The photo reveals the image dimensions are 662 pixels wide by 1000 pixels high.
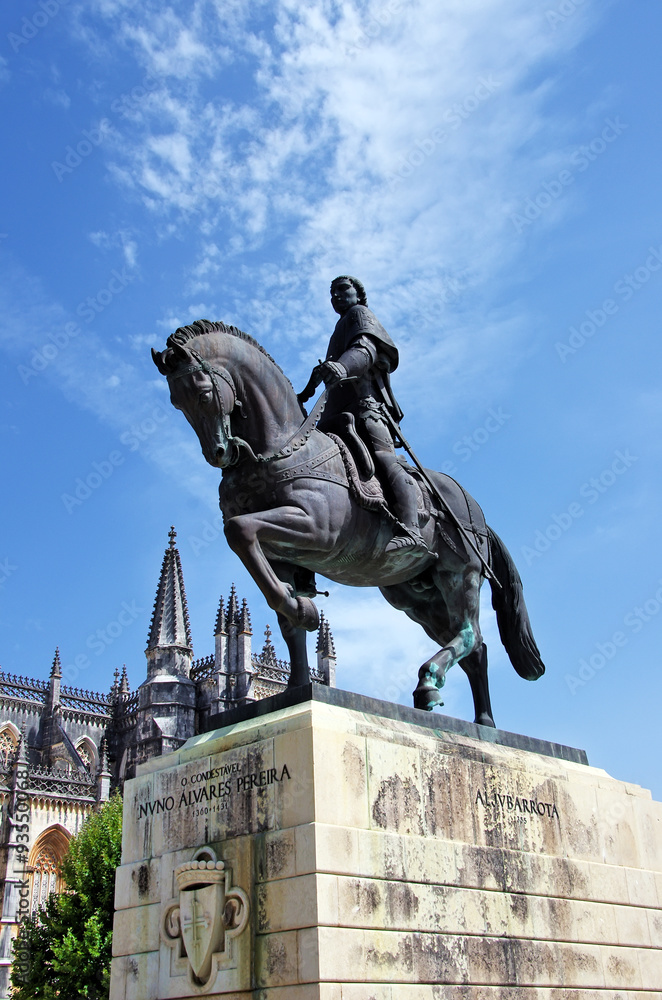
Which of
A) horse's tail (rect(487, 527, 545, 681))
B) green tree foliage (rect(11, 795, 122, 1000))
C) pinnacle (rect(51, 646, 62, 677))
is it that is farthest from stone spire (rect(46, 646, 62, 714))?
horse's tail (rect(487, 527, 545, 681))

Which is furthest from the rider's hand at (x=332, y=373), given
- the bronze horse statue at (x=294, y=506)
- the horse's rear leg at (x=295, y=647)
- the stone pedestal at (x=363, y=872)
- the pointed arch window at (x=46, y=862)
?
the pointed arch window at (x=46, y=862)

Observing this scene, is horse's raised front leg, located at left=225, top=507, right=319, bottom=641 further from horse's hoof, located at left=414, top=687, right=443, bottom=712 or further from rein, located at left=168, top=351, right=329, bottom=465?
horse's hoof, located at left=414, top=687, right=443, bottom=712

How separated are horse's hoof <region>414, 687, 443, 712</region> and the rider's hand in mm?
2713

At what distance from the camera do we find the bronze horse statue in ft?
23.5

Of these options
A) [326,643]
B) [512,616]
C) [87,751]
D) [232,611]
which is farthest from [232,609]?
[512,616]

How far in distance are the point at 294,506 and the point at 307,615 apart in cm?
84

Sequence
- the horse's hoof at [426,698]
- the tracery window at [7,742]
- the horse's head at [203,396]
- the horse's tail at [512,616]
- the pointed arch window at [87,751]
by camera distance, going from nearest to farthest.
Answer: the horse's head at [203,396] < the horse's hoof at [426,698] < the horse's tail at [512,616] < the tracery window at [7,742] < the pointed arch window at [87,751]

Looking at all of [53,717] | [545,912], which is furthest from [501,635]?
[53,717]

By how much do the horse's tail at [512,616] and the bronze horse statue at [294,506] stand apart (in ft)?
2.12

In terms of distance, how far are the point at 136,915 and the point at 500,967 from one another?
2544 mm

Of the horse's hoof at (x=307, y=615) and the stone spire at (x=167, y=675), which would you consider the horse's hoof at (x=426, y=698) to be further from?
the stone spire at (x=167, y=675)

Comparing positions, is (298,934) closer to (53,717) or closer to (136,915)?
(136,915)

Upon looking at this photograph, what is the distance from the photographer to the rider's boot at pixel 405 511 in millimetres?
8156

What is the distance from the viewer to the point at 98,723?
220ft
